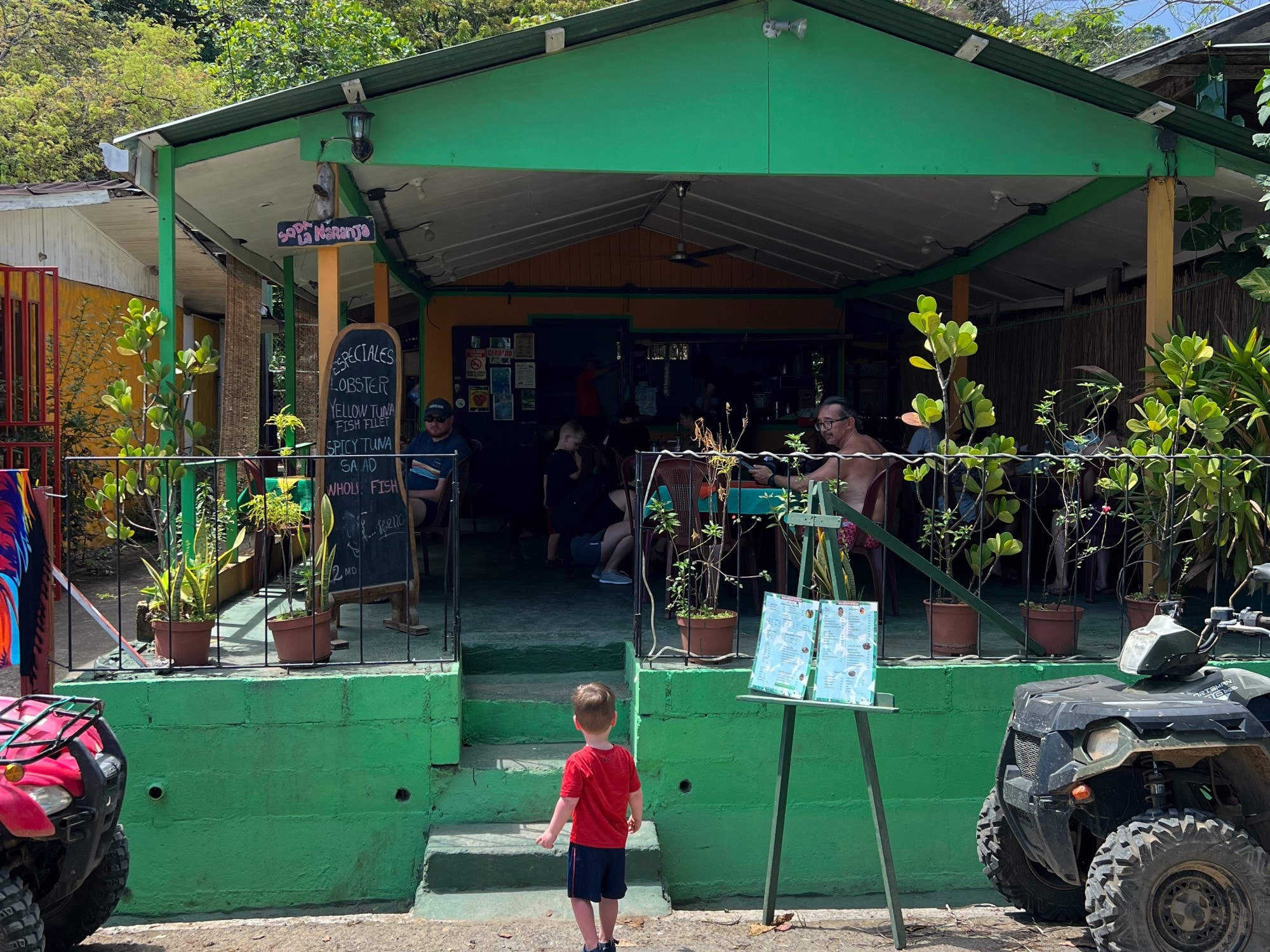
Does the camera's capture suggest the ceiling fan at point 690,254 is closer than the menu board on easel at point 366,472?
No

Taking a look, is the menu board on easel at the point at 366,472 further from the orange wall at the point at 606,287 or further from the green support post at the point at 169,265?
the orange wall at the point at 606,287

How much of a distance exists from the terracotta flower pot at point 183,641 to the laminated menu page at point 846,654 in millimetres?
2719

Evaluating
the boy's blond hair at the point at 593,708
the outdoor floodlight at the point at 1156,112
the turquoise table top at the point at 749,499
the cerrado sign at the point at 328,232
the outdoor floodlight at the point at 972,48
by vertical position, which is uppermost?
the outdoor floodlight at the point at 972,48

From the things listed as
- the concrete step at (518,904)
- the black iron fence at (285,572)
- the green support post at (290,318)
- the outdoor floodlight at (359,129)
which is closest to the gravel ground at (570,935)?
the concrete step at (518,904)

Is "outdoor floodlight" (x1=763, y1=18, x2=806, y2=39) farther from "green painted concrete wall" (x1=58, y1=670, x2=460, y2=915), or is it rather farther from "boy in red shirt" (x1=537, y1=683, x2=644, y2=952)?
"boy in red shirt" (x1=537, y1=683, x2=644, y2=952)

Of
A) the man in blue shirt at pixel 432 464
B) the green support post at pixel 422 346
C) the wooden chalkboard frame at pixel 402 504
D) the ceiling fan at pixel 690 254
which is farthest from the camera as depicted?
the green support post at pixel 422 346

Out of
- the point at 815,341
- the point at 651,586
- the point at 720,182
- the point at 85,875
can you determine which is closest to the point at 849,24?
the point at 720,182

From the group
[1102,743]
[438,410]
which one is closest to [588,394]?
[438,410]

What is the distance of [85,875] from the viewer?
3.55 meters

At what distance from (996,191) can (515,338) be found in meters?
6.06

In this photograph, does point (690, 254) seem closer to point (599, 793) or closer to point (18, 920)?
point (599, 793)

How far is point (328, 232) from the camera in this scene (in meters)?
5.68

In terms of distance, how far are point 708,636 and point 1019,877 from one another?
1646 mm

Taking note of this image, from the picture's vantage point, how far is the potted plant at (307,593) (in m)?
5.02
